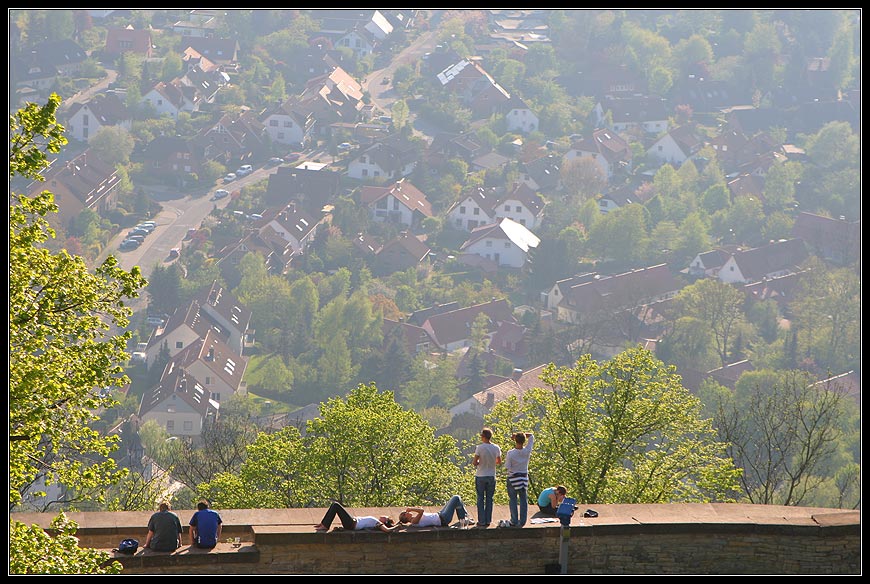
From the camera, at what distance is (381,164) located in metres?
113

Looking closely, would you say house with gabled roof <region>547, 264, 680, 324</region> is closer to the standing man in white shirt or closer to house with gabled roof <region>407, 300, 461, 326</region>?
house with gabled roof <region>407, 300, 461, 326</region>

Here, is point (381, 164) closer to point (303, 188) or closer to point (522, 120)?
point (303, 188)

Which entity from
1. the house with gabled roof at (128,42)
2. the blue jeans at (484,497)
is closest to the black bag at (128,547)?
the blue jeans at (484,497)

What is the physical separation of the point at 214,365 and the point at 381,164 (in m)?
41.4

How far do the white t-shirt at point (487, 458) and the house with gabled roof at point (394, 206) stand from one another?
88933 mm

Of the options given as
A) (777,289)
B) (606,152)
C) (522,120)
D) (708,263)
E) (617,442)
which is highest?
(617,442)

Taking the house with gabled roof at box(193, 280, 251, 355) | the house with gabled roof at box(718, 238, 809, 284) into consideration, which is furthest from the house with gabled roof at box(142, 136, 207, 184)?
the house with gabled roof at box(718, 238, 809, 284)

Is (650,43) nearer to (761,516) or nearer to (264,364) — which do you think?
(264,364)

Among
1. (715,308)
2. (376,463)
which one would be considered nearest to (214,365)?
(715,308)

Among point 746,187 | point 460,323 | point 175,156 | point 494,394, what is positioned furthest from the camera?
point 175,156

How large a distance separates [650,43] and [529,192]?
47.1 m

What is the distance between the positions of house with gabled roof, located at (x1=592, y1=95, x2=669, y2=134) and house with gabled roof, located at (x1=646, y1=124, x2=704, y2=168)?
17.9 ft

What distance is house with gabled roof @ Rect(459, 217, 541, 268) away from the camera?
9594cm

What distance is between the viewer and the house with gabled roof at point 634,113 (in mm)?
129000
